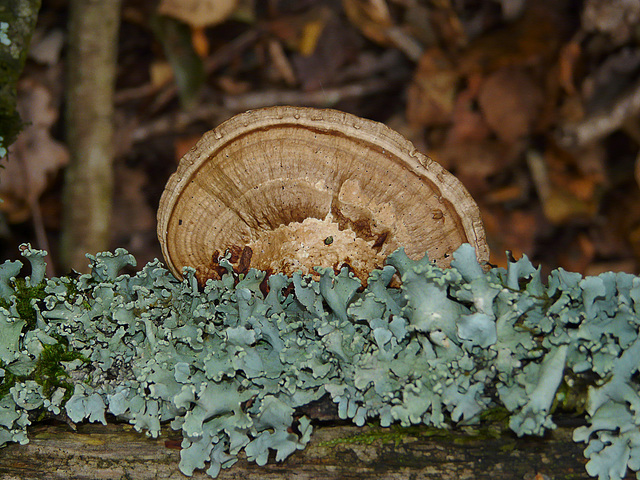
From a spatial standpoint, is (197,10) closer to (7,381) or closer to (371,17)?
(371,17)

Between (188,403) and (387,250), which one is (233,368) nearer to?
(188,403)

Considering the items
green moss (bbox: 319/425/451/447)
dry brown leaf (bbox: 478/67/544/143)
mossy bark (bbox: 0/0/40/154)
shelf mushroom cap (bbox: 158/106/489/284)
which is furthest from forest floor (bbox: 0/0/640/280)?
green moss (bbox: 319/425/451/447)

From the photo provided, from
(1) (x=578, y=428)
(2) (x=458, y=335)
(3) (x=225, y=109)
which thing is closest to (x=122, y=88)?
(3) (x=225, y=109)

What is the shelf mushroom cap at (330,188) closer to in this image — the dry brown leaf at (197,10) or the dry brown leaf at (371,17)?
the dry brown leaf at (197,10)

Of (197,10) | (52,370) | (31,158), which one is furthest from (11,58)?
(197,10)

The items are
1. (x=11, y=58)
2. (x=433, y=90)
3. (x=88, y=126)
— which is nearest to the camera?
(x=11, y=58)

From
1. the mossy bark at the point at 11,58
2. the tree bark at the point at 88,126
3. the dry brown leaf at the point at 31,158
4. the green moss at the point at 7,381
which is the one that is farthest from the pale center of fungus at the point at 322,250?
the dry brown leaf at the point at 31,158

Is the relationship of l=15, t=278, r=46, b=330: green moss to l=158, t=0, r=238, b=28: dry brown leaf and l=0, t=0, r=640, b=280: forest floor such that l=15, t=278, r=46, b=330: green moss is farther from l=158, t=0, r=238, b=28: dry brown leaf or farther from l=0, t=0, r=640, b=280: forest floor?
l=158, t=0, r=238, b=28: dry brown leaf
